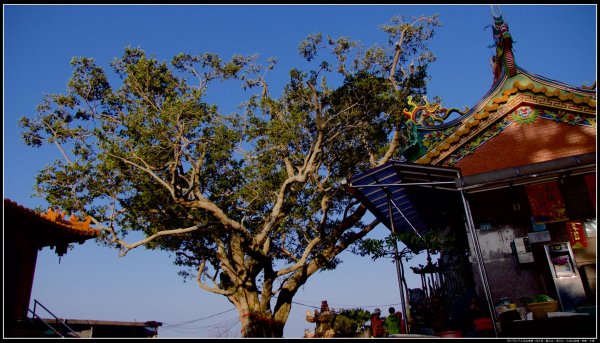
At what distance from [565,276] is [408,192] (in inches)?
163

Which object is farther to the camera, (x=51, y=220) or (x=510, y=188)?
(x=510, y=188)

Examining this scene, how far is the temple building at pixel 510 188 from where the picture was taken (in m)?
9.50

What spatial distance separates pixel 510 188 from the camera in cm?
1073

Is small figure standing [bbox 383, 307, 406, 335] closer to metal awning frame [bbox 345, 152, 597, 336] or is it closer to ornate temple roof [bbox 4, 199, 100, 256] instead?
metal awning frame [bbox 345, 152, 597, 336]

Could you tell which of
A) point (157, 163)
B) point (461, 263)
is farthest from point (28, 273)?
point (461, 263)

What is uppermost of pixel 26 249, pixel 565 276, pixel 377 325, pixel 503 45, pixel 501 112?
pixel 503 45

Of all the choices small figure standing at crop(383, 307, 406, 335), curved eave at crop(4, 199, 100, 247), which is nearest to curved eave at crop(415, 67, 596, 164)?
small figure standing at crop(383, 307, 406, 335)

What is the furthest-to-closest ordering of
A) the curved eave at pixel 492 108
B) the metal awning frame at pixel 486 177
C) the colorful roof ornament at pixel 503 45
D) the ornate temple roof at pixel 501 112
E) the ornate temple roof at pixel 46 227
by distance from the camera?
the colorful roof ornament at pixel 503 45 < the curved eave at pixel 492 108 < the ornate temple roof at pixel 501 112 < the ornate temple roof at pixel 46 227 < the metal awning frame at pixel 486 177

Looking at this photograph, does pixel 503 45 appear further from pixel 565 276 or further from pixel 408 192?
pixel 565 276

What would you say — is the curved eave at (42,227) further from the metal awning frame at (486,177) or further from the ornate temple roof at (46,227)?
the metal awning frame at (486,177)

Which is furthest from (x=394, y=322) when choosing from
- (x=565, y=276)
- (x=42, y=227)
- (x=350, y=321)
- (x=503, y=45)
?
(x=42, y=227)

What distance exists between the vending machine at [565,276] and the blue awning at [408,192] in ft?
9.42

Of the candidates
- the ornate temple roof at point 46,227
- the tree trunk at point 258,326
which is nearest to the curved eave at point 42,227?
the ornate temple roof at point 46,227

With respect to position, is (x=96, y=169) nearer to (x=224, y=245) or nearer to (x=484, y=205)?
(x=224, y=245)
